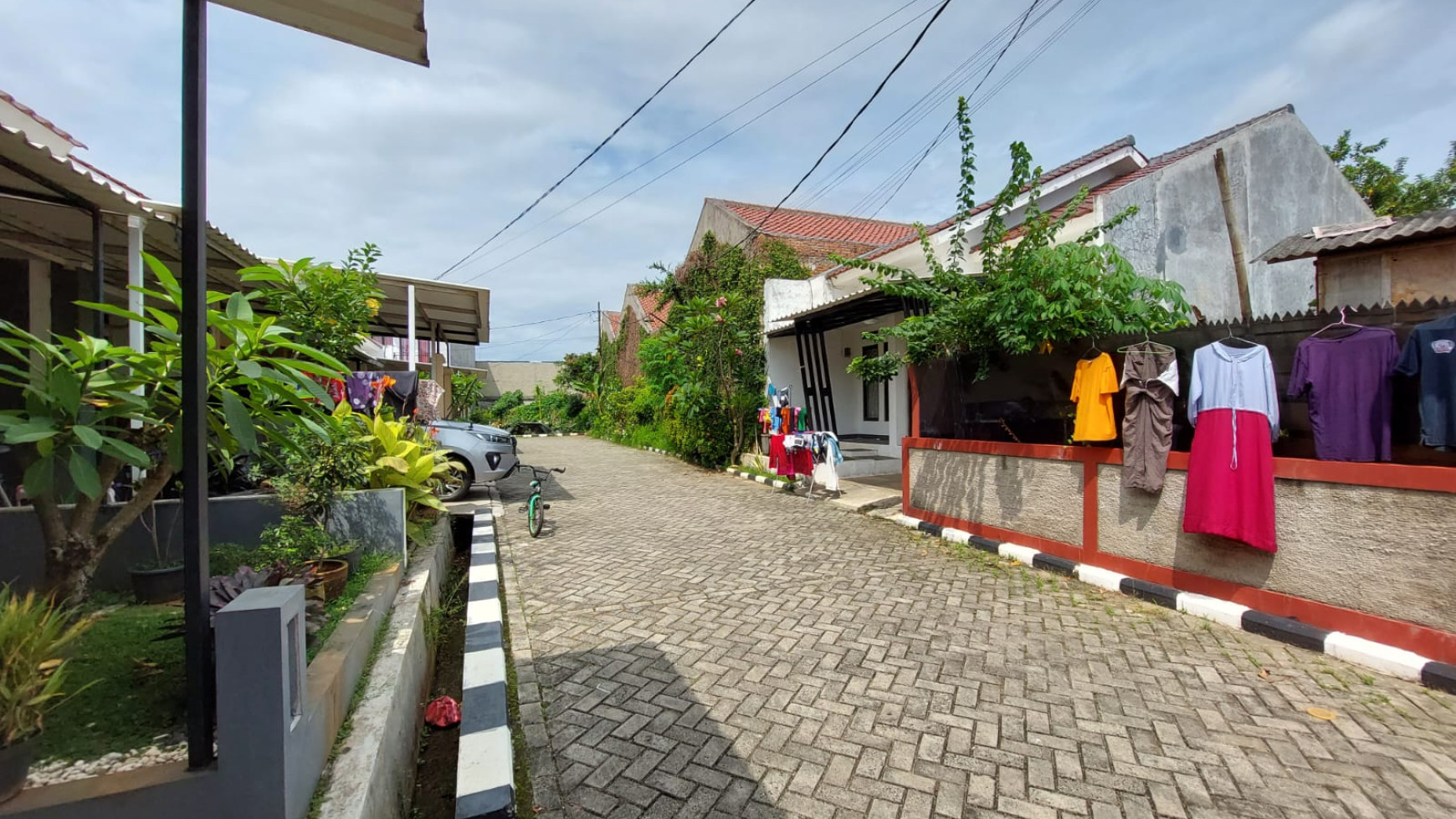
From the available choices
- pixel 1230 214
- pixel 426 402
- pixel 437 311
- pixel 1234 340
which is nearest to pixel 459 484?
pixel 426 402

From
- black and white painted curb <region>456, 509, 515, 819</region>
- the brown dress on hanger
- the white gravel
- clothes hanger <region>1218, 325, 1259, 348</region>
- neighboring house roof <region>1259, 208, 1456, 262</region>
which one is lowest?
black and white painted curb <region>456, 509, 515, 819</region>

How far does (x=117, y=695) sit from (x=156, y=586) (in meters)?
1.35

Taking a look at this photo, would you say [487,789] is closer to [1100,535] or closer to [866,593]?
[866,593]

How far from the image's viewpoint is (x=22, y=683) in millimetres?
1662

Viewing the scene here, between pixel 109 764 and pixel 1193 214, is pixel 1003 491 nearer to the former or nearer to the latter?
pixel 1193 214

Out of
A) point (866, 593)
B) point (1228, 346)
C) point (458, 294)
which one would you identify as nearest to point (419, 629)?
point (866, 593)

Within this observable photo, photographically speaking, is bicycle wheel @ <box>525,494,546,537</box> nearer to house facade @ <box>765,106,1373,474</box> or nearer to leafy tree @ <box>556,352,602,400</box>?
house facade @ <box>765,106,1373,474</box>

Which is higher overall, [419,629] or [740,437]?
[740,437]

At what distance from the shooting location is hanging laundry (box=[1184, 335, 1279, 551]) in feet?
13.4

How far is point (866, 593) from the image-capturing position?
4.83m

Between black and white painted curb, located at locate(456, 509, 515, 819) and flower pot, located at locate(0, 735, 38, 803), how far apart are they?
3.95 feet

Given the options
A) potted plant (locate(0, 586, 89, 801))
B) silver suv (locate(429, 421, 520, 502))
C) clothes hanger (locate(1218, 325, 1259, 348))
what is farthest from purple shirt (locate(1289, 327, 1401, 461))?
silver suv (locate(429, 421, 520, 502))

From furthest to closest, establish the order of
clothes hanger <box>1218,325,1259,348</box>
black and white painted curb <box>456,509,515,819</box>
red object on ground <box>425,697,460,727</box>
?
clothes hanger <box>1218,325,1259,348</box> < red object on ground <box>425,697,460,727</box> < black and white painted curb <box>456,509,515,819</box>

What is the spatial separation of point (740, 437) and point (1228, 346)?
892 centimetres
